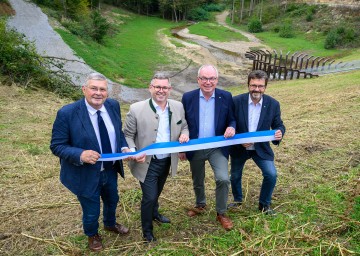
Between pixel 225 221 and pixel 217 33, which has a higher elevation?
pixel 217 33

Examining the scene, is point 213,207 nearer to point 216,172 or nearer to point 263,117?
point 216,172

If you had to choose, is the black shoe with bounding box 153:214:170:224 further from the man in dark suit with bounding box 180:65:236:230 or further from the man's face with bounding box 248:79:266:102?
the man's face with bounding box 248:79:266:102

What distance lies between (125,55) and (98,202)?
25070 mm

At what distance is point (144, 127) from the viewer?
389 cm

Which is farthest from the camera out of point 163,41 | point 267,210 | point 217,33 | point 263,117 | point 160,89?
point 217,33

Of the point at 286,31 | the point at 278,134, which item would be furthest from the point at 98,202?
the point at 286,31

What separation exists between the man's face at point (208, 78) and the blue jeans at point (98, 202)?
4.61 feet

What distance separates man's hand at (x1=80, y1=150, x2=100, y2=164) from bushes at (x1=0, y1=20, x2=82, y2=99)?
10.7 metres

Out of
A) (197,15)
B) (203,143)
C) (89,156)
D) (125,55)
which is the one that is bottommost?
(125,55)

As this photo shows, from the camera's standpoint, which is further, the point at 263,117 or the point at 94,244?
the point at 263,117

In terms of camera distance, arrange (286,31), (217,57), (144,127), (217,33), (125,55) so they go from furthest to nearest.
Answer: (217,33) → (286,31) → (217,57) → (125,55) → (144,127)

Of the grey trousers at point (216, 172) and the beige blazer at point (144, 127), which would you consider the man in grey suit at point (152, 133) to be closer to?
the beige blazer at point (144, 127)

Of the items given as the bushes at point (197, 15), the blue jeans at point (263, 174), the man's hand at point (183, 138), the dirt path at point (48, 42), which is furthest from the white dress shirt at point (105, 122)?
the bushes at point (197, 15)

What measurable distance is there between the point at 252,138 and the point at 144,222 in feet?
5.26
